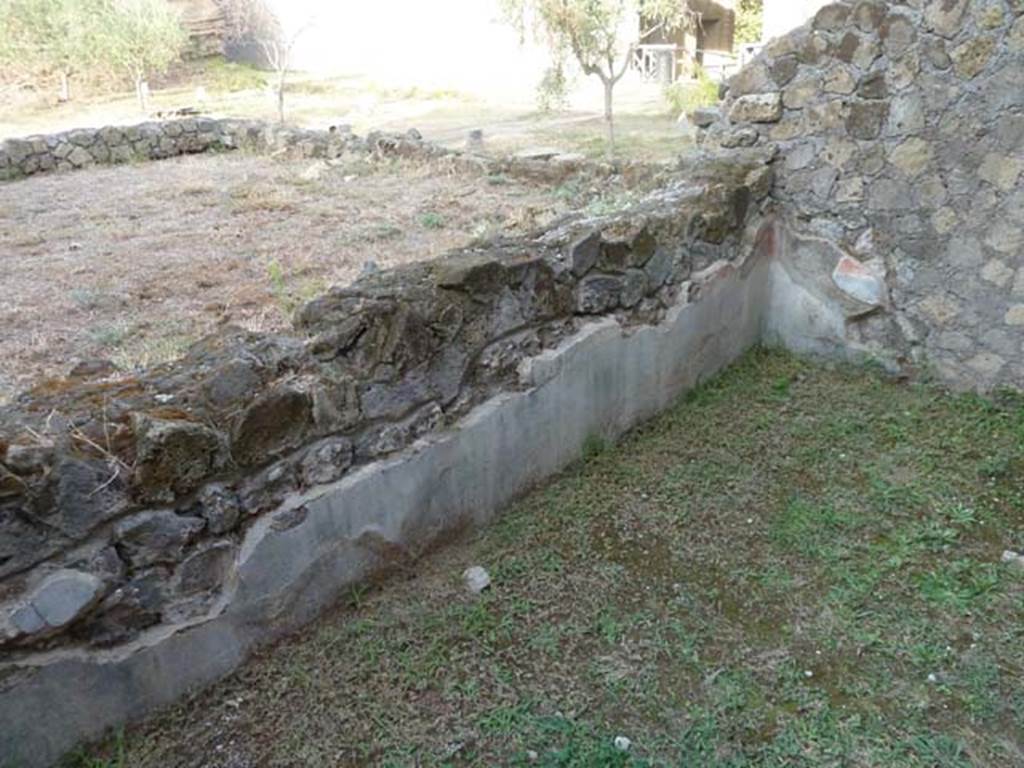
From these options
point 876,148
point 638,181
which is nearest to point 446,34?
point 638,181

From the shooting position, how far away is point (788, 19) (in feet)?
50.6

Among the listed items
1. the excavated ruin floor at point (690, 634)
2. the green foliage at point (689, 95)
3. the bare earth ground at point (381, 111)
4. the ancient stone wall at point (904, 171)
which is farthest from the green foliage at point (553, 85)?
the excavated ruin floor at point (690, 634)

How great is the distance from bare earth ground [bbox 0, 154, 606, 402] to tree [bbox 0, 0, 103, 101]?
33.9 ft

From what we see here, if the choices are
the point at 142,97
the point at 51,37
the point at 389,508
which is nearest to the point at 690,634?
the point at 389,508

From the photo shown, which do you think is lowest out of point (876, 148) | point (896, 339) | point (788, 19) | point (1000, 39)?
point (896, 339)

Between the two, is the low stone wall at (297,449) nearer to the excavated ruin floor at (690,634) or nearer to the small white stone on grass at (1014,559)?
the excavated ruin floor at (690,634)

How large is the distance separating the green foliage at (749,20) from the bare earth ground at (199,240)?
51.3ft

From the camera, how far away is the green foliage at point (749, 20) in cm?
2148

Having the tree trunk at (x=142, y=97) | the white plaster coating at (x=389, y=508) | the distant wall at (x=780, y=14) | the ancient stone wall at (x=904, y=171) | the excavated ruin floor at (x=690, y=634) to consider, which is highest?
the distant wall at (x=780, y=14)

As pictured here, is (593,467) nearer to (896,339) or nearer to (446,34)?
(896,339)

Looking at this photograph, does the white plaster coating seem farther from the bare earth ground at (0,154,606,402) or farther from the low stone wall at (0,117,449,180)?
the low stone wall at (0,117,449,180)

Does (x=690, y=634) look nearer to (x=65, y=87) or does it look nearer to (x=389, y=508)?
(x=389, y=508)

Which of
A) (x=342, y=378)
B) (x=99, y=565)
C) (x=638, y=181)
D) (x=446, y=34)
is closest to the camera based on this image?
(x=99, y=565)

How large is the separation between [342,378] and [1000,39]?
2763 mm
